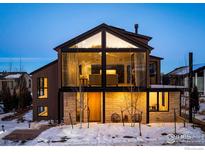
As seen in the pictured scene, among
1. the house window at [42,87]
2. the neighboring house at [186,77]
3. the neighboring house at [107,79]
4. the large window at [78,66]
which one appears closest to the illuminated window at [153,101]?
the neighboring house at [107,79]

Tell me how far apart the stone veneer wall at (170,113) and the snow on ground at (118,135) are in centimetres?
76

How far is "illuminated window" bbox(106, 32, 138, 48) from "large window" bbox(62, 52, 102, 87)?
25.4 inches

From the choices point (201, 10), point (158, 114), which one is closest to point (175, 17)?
point (201, 10)

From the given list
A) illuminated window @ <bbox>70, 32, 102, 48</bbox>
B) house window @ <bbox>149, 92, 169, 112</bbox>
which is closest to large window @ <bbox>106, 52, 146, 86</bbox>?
illuminated window @ <bbox>70, 32, 102, 48</bbox>

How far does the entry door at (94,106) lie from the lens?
1134 centimetres

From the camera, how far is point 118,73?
11.4 meters

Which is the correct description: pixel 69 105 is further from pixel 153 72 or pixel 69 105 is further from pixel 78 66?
pixel 153 72

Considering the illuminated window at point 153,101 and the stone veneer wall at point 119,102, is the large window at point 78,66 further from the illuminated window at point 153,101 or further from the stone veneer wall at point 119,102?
the illuminated window at point 153,101

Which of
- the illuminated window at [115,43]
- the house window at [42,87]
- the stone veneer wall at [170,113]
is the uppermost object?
the illuminated window at [115,43]

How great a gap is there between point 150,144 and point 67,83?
15.9ft

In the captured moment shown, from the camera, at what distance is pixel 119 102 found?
11000 mm

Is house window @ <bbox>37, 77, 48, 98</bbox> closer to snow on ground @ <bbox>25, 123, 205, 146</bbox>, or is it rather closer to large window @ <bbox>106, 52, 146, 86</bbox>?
snow on ground @ <bbox>25, 123, 205, 146</bbox>
